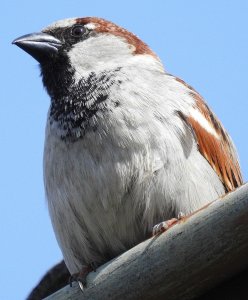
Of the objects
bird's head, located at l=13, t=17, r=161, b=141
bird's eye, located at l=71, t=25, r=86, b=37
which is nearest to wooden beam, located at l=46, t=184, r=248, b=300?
bird's head, located at l=13, t=17, r=161, b=141

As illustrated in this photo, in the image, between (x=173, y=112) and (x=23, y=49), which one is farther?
(x=23, y=49)

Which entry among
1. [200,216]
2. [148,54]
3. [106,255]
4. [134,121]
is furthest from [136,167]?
[148,54]

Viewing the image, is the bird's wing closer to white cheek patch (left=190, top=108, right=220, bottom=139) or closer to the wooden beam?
white cheek patch (left=190, top=108, right=220, bottom=139)

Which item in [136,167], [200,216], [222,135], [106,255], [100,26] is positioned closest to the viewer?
[200,216]

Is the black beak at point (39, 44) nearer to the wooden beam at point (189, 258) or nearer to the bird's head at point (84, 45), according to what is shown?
the bird's head at point (84, 45)

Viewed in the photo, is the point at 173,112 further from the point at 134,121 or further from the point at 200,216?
Result: the point at 200,216

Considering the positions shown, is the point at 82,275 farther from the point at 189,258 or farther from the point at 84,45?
the point at 84,45
